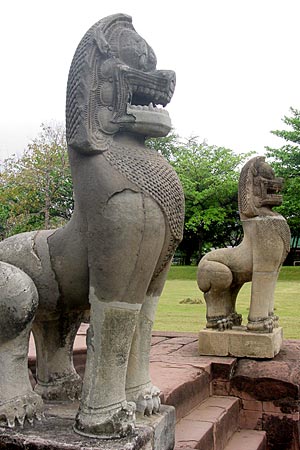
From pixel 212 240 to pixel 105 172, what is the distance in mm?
28996

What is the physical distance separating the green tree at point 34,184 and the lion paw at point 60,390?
19326 millimetres

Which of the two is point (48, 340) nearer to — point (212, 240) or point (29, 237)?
point (29, 237)

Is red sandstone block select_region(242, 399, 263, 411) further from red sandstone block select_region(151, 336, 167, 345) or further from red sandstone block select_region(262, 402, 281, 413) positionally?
red sandstone block select_region(151, 336, 167, 345)

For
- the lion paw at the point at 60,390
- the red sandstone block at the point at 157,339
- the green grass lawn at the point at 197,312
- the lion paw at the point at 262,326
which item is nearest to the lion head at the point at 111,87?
the lion paw at the point at 60,390

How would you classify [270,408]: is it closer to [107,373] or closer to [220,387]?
[220,387]

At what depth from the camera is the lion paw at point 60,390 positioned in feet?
→ 8.80

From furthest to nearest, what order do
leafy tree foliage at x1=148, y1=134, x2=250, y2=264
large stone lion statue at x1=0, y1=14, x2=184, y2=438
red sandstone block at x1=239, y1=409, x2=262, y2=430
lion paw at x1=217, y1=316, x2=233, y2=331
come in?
leafy tree foliage at x1=148, y1=134, x2=250, y2=264 < lion paw at x1=217, y1=316, x2=233, y2=331 < red sandstone block at x1=239, y1=409, x2=262, y2=430 < large stone lion statue at x1=0, y1=14, x2=184, y2=438

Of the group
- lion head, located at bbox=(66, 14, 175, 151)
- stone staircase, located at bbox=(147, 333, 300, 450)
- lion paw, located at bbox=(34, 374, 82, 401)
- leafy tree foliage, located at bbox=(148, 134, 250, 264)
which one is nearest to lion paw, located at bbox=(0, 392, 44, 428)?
lion paw, located at bbox=(34, 374, 82, 401)

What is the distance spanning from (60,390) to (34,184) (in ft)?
67.3

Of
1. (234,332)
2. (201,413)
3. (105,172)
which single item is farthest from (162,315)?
(105,172)

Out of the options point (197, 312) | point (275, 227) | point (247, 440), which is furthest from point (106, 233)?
point (197, 312)

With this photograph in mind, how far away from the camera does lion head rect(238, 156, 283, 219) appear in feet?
15.6

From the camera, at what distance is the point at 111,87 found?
88.9 inches

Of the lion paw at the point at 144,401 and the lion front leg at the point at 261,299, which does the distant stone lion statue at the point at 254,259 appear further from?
the lion paw at the point at 144,401
